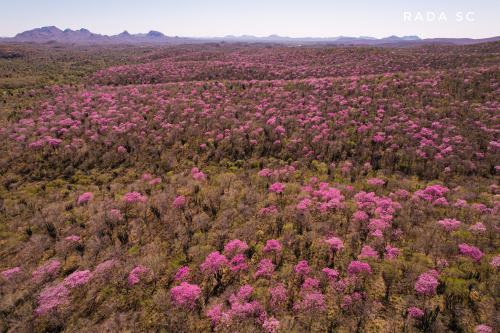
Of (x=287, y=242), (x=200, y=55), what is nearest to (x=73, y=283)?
(x=287, y=242)

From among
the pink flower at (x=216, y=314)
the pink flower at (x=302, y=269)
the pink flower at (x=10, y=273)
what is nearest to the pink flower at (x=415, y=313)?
the pink flower at (x=302, y=269)

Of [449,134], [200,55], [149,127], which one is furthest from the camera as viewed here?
[200,55]

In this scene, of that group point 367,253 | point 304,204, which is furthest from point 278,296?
point 304,204

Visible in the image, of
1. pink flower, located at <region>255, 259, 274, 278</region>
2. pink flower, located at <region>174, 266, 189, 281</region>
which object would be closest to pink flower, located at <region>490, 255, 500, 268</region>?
pink flower, located at <region>255, 259, 274, 278</region>

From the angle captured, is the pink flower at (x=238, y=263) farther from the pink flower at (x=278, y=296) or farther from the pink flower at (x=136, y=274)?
the pink flower at (x=136, y=274)

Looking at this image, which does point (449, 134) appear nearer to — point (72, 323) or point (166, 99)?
point (72, 323)

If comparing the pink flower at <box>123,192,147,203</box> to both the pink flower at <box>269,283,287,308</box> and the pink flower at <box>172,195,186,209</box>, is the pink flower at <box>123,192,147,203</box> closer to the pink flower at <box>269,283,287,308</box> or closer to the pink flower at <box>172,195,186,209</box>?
the pink flower at <box>172,195,186,209</box>
